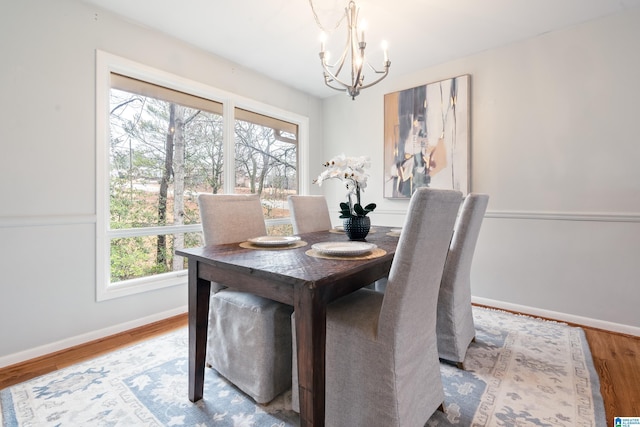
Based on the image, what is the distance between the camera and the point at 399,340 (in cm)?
109

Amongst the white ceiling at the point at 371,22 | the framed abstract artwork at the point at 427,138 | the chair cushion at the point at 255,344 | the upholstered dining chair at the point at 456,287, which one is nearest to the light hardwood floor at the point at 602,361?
the upholstered dining chair at the point at 456,287

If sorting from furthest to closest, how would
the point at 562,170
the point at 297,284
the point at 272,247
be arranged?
the point at 562,170 → the point at 272,247 → the point at 297,284

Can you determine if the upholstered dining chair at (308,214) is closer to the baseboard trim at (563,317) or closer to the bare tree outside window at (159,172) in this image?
the bare tree outside window at (159,172)

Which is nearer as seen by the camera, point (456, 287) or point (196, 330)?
point (196, 330)

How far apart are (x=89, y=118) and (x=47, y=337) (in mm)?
1519

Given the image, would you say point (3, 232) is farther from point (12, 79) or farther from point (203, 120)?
point (203, 120)

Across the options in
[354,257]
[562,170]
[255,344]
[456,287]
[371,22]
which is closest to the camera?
[354,257]

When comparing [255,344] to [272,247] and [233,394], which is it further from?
[272,247]

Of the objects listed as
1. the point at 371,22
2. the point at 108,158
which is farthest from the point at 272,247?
the point at 371,22

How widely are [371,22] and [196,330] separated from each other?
2.51 metres

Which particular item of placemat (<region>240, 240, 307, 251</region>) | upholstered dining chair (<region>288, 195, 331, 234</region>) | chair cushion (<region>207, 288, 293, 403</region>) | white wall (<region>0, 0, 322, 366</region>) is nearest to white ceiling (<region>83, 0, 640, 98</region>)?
white wall (<region>0, 0, 322, 366</region>)

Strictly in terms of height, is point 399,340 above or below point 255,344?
above

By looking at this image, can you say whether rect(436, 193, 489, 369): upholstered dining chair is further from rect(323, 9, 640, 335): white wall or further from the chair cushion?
rect(323, 9, 640, 335): white wall

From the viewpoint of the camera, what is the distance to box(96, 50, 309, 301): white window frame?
2.23 meters
